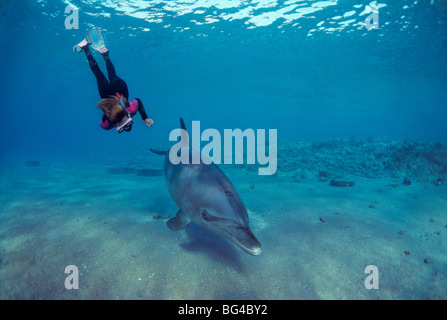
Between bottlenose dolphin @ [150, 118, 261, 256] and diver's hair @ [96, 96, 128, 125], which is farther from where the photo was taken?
diver's hair @ [96, 96, 128, 125]

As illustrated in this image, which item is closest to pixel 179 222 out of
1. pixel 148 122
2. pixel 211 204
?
pixel 211 204

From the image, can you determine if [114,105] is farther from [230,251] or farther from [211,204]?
[230,251]

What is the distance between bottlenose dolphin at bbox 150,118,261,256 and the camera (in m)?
3.01

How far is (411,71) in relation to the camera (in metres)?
29.0

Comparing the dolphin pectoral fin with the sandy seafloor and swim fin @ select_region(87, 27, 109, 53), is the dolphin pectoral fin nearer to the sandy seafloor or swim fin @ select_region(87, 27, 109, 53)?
the sandy seafloor

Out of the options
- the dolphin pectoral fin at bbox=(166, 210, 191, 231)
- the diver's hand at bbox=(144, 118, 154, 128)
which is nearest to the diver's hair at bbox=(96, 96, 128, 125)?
the diver's hand at bbox=(144, 118, 154, 128)

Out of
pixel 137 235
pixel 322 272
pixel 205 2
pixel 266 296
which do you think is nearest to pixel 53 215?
pixel 137 235

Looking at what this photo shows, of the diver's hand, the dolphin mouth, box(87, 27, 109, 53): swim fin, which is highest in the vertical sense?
box(87, 27, 109, 53): swim fin

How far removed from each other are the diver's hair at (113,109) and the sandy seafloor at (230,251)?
238 centimetres

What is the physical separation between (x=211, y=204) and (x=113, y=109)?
7.19ft

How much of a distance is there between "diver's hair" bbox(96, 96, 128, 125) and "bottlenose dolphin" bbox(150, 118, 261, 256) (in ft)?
5.15

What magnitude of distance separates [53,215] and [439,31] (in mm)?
28414

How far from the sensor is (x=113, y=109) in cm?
348

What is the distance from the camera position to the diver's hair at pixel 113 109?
3479 millimetres
